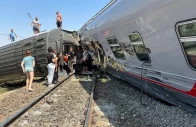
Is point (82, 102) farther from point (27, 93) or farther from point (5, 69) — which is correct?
point (5, 69)

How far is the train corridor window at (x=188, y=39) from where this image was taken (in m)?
3.31

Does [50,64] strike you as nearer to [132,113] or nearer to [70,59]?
[70,59]

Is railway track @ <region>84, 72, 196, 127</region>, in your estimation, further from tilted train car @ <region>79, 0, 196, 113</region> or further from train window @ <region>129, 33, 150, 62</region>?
train window @ <region>129, 33, 150, 62</region>

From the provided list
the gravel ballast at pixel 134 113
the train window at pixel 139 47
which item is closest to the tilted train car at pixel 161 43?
the train window at pixel 139 47

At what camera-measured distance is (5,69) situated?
13070 mm

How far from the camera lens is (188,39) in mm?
3441

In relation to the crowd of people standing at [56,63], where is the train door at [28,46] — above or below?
above

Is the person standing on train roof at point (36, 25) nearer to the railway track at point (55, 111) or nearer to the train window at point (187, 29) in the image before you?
the railway track at point (55, 111)

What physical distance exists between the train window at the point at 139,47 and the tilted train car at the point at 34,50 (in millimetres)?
6726

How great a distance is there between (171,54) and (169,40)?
253mm

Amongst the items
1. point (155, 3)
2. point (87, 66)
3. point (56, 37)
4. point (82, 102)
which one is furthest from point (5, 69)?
point (155, 3)

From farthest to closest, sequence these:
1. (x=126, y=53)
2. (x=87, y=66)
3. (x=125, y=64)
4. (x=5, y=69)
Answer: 1. (x=87, y=66)
2. (x=5, y=69)
3. (x=125, y=64)
4. (x=126, y=53)

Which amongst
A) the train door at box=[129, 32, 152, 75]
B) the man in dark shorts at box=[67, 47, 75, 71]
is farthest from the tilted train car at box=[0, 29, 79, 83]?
the train door at box=[129, 32, 152, 75]

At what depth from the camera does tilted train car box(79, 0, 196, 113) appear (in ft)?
11.5
